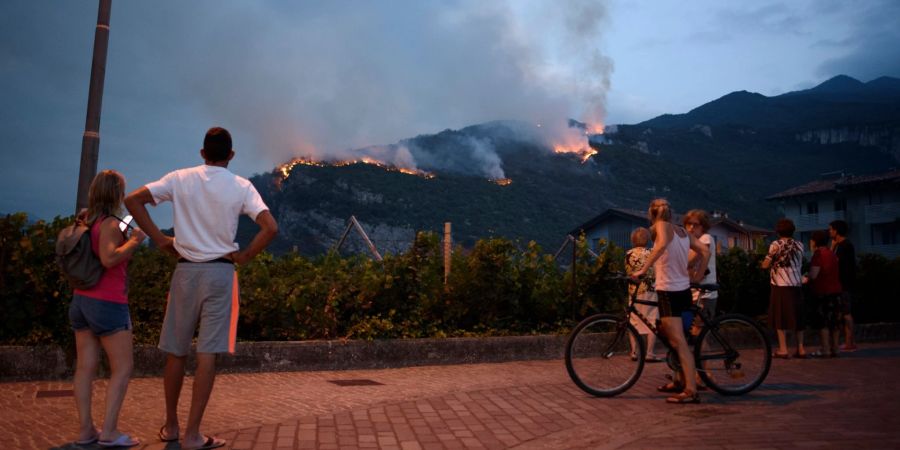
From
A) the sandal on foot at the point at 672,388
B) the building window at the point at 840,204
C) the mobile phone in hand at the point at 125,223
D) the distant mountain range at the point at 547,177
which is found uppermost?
the distant mountain range at the point at 547,177

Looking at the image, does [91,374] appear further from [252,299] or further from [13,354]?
[252,299]

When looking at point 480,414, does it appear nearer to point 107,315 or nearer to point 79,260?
point 107,315

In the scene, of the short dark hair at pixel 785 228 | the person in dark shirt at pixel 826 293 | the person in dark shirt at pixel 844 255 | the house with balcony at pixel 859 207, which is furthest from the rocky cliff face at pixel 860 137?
the short dark hair at pixel 785 228

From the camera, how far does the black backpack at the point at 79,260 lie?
5.06 meters

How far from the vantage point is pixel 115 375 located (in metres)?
5.16

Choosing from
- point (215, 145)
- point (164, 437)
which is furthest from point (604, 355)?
point (215, 145)

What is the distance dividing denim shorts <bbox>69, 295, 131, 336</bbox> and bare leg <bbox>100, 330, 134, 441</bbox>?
0.06 metres

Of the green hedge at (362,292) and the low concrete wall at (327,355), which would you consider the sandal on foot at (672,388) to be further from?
the green hedge at (362,292)

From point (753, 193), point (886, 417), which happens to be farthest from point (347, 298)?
point (753, 193)

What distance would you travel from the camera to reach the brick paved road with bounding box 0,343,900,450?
554 cm

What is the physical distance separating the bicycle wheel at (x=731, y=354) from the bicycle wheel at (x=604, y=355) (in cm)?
66

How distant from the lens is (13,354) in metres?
8.02

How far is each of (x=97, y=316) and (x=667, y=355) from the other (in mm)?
4965

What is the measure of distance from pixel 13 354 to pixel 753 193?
5218 inches
